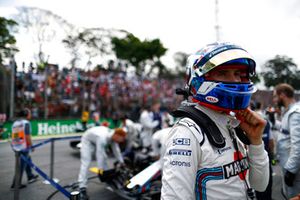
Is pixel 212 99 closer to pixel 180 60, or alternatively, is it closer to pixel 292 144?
pixel 292 144

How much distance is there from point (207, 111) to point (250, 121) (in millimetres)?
236

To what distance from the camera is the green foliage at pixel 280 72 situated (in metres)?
4.67

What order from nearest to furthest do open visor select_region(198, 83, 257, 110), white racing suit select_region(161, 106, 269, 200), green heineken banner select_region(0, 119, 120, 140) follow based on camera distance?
white racing suit select_region(161, 106, 269, 200) → open visor select_region(198, 83, 257, 110) → green heineken banner select_region(0, 119, 120, 140)

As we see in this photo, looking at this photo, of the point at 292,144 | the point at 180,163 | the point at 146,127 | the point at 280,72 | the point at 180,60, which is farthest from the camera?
the point at 180,60

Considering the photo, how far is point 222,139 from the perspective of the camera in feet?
4.11

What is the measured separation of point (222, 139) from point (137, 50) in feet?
113

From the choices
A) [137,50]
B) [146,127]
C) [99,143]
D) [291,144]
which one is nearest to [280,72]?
[291,144]

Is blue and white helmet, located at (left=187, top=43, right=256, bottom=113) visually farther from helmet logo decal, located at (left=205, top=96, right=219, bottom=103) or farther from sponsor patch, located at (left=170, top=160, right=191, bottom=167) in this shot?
sponsor patch, located at (left=170, top=160, right=191, bottom=167)

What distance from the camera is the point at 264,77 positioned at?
553 centimetres

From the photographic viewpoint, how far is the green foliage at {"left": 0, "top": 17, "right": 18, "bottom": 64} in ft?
7.19

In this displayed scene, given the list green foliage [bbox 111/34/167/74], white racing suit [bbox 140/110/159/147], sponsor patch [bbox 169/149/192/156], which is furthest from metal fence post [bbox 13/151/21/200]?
green foliage [bbox 111/34/167/74]

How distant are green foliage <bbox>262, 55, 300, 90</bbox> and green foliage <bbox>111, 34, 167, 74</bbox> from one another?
96.2ft

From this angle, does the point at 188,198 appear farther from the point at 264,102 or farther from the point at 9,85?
the point at 264,102

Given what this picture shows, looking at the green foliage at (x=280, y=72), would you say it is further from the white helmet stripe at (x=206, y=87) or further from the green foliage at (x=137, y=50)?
the green foliage at (x=137, y=50)
